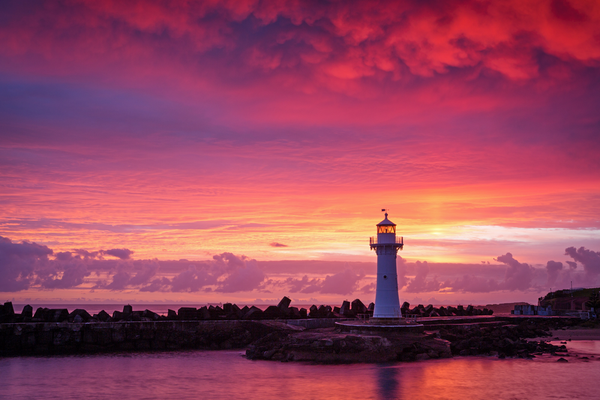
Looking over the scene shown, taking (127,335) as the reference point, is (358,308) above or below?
above

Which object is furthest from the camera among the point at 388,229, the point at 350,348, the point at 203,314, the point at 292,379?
the point at 203,314

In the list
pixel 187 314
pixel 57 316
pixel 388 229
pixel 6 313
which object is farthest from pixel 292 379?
pixel 6 313

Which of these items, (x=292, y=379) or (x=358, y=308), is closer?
(x=292, y=379)

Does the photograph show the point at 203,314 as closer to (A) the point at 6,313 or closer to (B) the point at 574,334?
(A) the point at 6,313

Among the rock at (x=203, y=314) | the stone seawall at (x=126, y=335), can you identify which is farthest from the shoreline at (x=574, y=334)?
the rock at (x=203, y=314)

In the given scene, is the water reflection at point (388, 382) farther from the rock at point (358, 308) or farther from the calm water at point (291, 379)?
the rock at point (358, 308)

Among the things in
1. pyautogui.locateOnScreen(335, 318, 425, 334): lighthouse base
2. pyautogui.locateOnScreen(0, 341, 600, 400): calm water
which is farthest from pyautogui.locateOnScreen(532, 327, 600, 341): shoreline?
pyautogui.locateOnScreen(335, 318, 425, 334): lighthouse base

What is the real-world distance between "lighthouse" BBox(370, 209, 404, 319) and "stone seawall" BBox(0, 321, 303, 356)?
8.93m

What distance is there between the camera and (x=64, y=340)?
40.0m

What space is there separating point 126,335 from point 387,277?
20181 mm

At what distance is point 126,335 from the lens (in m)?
41.5

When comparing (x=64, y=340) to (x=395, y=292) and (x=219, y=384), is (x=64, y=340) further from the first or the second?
(x=395, y=292)

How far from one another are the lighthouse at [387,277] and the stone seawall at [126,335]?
8.93 metres

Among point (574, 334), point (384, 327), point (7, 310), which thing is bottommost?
point (574, 334)
